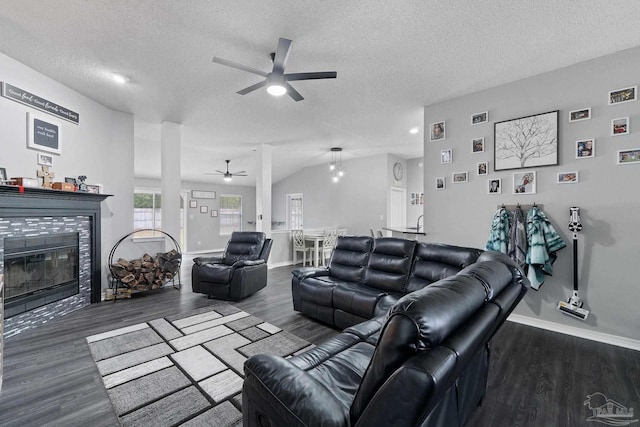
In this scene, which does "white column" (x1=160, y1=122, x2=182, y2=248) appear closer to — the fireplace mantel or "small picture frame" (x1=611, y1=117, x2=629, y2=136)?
the fireplace mantel

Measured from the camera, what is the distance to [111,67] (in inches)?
119

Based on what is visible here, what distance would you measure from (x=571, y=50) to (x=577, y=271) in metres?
2.20

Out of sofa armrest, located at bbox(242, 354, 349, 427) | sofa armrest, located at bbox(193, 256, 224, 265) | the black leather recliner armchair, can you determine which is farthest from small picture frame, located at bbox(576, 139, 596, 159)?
sofa armrest, located at bbox(193, 256, 224, 265)

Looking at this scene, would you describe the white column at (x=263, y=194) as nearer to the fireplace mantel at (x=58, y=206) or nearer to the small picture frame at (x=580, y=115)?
the fireplace mantel at (x=58, y=206)

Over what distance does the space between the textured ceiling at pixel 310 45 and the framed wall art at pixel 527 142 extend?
1.72 feet

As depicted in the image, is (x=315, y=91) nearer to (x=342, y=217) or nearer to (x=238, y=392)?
(x=238, y=392)

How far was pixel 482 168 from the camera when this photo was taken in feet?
11.8

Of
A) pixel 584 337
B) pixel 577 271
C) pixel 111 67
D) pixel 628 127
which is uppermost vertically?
pixel 111 67

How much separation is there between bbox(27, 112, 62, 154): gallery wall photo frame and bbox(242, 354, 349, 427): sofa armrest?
12.2 ft

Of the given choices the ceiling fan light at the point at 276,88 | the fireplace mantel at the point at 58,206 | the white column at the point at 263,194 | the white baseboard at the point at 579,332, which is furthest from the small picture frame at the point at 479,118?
the fireplace mantel at the point at 58,206

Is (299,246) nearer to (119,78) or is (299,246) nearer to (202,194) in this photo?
(202,194)

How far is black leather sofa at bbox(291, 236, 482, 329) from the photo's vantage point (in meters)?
2.66

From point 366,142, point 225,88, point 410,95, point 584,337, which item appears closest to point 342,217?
point 366,142

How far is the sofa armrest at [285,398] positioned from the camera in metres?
0.95
